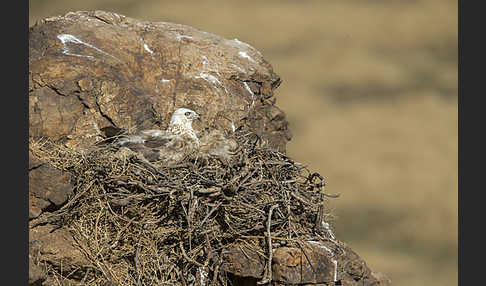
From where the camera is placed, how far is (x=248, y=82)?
737 cm

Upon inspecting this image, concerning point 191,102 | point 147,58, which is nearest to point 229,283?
point 191,102

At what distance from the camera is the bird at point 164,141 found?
591 cm

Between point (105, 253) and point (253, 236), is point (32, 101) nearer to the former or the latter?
point (105, 253)

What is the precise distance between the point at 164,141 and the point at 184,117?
43cm

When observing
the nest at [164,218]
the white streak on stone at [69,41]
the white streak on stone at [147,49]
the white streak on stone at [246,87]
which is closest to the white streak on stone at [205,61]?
the white streak on stone at [246,87]

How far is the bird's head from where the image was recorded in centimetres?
641

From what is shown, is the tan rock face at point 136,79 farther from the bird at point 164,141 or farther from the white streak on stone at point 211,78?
the bird at point 164,141

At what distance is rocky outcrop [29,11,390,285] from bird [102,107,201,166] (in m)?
0.40

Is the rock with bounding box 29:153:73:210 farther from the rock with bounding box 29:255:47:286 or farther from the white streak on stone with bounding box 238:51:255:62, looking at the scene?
the white streak on stone with bounding box 238:51:255:62

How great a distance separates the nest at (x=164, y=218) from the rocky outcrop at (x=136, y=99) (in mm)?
120

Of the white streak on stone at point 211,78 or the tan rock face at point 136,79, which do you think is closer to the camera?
the tan rock face at point 136,79

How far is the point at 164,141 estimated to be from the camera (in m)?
6.09

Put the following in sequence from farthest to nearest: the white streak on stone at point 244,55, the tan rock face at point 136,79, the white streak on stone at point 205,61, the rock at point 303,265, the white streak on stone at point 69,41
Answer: the white streak on stone at point 244,55
the white streak on stone at point 205,61
the white streak on stone at point 69,41
the tan rock face at point 136,79
the rock at point 303,265

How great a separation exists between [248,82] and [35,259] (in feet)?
10.0
